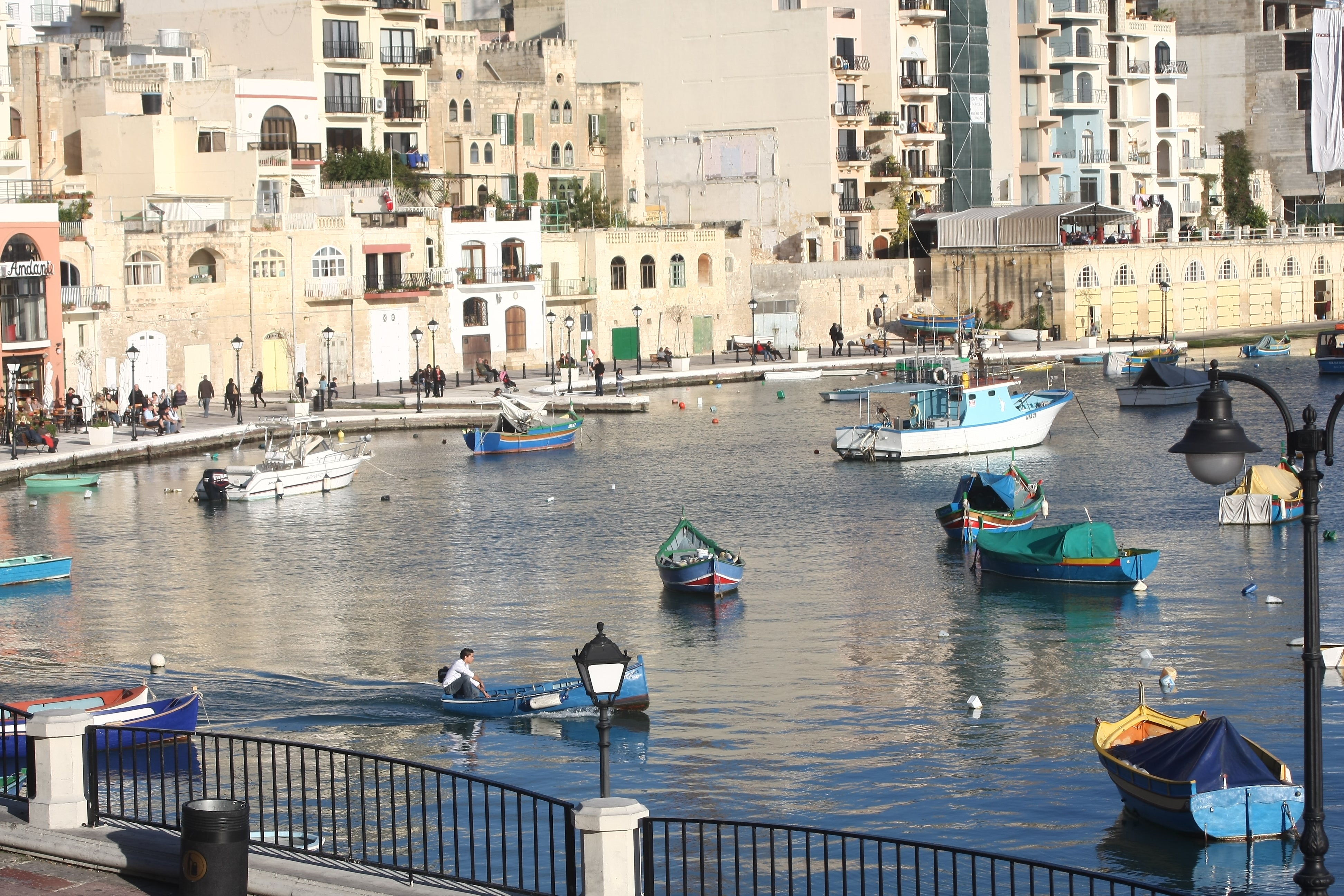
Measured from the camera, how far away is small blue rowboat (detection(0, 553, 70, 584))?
39.2 m

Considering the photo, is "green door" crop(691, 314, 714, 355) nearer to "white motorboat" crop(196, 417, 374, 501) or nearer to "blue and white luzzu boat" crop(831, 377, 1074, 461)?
"blue and white luzzu boat" crop(831, 377, 1074, 461)

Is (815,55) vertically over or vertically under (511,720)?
over

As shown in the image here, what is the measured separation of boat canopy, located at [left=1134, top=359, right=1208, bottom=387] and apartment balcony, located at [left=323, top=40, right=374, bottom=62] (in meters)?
38.1

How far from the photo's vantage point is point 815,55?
9850 cm

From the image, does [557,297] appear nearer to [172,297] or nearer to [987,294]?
[172,297]

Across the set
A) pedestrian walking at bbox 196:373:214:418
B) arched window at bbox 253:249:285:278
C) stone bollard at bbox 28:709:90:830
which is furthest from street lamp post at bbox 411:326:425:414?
stone bollard at bbox 28:709:90:830

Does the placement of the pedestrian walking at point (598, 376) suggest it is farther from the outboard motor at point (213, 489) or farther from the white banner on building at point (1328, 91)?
the white banner on building at point (1328, 91)

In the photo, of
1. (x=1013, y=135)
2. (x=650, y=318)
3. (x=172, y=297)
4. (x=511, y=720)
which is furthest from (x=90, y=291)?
(x=1013, y=135)

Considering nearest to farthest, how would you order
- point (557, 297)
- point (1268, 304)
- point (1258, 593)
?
point (1258, 593), point (557, 297), point (1268, 304)

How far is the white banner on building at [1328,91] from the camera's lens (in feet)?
368

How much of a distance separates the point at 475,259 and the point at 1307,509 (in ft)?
228

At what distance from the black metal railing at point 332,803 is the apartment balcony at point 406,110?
205 feet

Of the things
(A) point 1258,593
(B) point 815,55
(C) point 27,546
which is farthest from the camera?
(B) point 815,55

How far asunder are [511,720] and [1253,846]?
1120 cm
